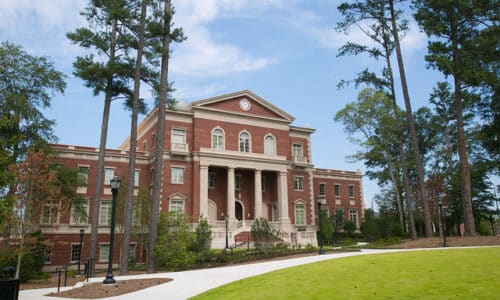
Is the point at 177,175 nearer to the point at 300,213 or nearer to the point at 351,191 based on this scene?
the point at 300,213

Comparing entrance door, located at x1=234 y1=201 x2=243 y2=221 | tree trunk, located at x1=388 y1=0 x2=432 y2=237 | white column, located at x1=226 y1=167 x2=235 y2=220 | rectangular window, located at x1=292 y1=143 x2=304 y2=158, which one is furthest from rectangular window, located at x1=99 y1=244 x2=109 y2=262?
tree trunk, located at x1=388 y1=0 x2=432 y2=237

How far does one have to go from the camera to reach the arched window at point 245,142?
39.9 metres

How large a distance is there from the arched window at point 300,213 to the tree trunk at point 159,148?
2190 centimetres

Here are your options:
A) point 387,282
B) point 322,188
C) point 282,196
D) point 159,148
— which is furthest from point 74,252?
point 387,282

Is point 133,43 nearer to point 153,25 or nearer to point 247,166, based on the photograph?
point 153,25

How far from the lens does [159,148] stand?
2266 centimetres

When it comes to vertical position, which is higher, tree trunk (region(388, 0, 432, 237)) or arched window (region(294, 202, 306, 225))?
tree trunk (region(388, 0, 432, 237))

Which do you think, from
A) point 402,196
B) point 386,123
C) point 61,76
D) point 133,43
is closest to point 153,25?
point 133,43

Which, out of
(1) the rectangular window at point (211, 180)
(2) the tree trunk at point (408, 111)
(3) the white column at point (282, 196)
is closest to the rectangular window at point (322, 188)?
Result: (3) the white column at point (282, 196)

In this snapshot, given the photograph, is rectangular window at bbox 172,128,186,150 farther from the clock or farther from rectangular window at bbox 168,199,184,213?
the clock

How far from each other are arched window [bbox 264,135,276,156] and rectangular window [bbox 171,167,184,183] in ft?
29.8

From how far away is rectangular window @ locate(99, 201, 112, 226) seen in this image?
34062 mm

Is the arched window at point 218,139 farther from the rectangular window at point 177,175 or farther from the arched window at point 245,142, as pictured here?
the rectangular window at point 177,175

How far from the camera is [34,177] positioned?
1998cm
